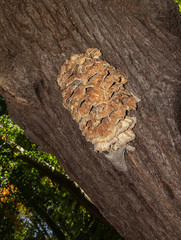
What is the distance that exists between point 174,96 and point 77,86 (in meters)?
0.66

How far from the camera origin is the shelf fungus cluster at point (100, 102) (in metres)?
1.36

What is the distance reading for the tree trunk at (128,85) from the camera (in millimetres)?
1406

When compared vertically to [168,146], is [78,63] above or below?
above

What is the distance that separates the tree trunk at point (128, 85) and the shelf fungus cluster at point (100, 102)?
0.10m

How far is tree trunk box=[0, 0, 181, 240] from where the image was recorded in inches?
55.4

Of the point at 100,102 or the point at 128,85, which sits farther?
the point at 128,85

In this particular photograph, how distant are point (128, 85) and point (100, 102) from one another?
27cm

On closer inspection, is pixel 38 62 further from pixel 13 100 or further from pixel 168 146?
pixel 168 146

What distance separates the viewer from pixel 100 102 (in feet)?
4.46

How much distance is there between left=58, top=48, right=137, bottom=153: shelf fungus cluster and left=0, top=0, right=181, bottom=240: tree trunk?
0.33ft

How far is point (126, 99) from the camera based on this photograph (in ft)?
4.61

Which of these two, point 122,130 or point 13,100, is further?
point 13,100

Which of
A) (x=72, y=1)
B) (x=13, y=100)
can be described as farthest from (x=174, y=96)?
(x=13, y=100)

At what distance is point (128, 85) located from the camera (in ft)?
4.83
